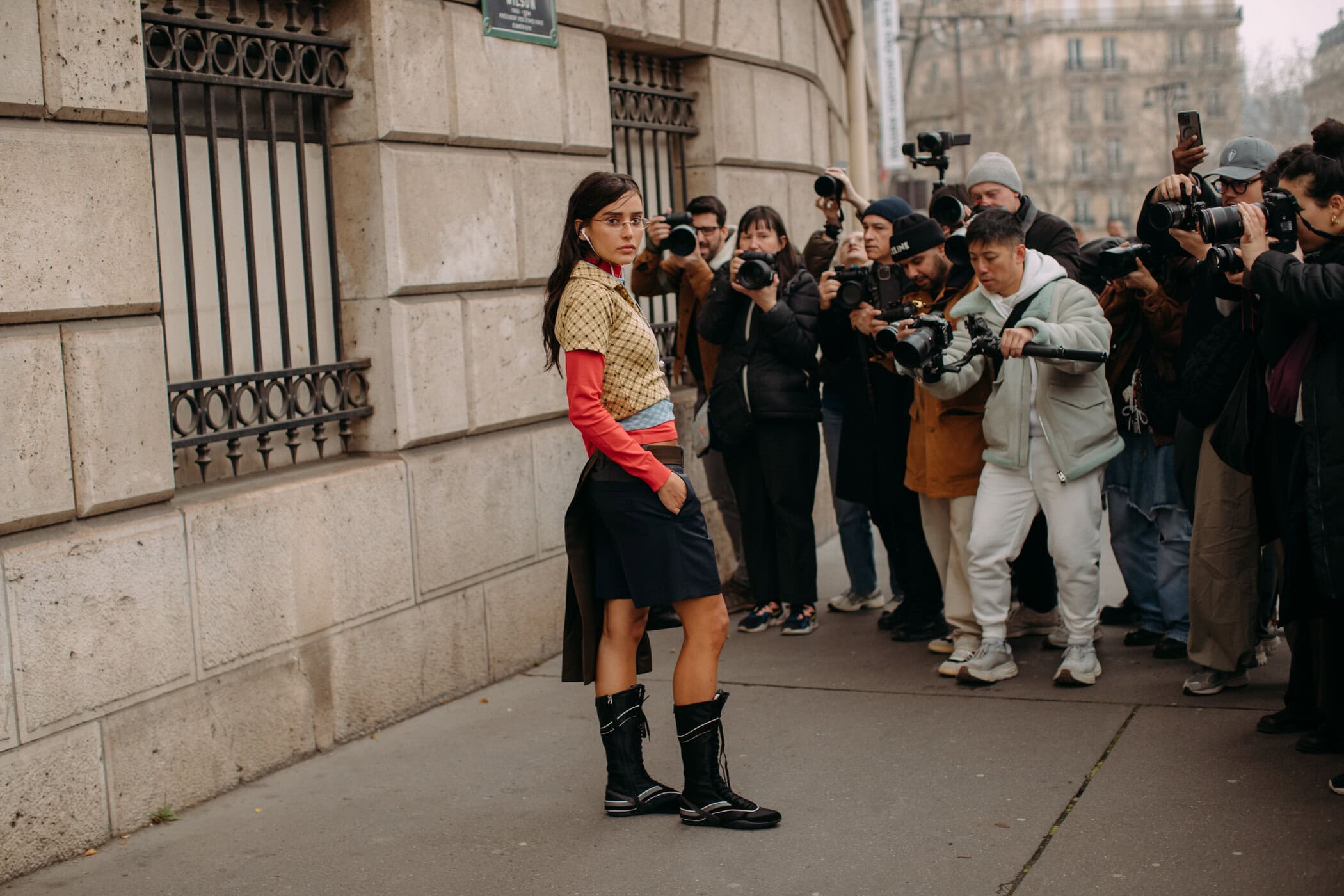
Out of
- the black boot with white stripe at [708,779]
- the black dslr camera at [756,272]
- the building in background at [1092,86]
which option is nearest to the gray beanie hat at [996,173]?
the black dslr camera at [756,272]

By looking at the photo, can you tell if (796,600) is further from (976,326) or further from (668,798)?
(668,798)

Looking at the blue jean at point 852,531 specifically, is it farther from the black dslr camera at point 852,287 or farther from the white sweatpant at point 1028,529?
the white sweatpant at point 1028,529

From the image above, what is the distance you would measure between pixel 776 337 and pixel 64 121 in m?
2.99

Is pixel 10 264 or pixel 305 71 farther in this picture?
pixel 305 71

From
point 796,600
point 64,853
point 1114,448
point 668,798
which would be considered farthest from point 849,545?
point 64,853

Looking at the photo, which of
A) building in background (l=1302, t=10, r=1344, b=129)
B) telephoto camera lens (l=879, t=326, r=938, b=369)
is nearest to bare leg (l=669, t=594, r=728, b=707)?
telephoto camera lens (l=879, t=326, r=938, b=369)

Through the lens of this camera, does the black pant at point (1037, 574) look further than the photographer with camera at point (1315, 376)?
Yes

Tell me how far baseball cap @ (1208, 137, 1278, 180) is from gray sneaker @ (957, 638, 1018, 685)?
1883mm

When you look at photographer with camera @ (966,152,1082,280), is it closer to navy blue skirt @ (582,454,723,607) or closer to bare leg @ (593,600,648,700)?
navy blue skirt @ (582,454,723,607)

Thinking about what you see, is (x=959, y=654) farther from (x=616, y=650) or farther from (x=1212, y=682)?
(x=616, y=650)

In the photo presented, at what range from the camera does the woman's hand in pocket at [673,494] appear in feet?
13.3

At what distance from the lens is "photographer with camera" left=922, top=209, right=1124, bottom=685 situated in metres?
5.26

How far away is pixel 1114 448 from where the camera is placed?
5375 mm

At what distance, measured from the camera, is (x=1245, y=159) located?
16.5 ft
